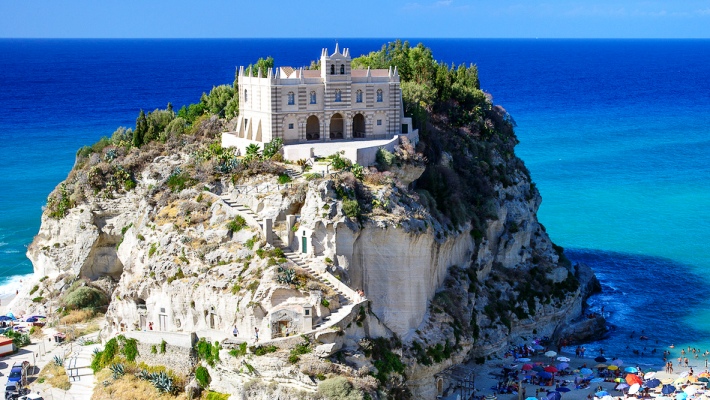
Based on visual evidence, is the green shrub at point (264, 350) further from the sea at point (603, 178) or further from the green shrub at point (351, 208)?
the sea at point (603, 178)

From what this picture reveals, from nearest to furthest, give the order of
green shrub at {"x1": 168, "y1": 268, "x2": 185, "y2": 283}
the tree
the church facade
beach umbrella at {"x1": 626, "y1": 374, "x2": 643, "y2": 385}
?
green shrub at {"x1": 168, "y1": 268, "x2": 185, "y2": 283} < beach umbrella at {"x1": 626, "y1": 374, "x2": 643, "y2": 385} < the church facade < the tree

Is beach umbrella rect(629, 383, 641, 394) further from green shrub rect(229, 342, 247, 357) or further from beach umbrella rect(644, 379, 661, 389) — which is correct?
green shrub rect(229, 342, 247, 357)

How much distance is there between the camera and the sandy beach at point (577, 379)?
55.6 meters

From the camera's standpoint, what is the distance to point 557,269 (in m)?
69.3

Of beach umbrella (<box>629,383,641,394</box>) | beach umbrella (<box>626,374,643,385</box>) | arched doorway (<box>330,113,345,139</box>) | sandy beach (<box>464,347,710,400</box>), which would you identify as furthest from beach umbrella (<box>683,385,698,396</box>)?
arched doorway (<box>330,113,345,139</box>)

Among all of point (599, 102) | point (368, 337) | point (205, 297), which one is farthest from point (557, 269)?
point (599, 102)

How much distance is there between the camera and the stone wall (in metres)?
48.1

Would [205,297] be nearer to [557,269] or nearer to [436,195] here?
[436,195]

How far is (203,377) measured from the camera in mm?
46719

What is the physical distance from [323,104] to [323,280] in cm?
1493

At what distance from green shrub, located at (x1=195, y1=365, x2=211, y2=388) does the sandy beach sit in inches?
646

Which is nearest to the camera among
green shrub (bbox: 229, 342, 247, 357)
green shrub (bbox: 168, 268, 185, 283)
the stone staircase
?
green shrub (bbox: 229, 342, 247, 357)

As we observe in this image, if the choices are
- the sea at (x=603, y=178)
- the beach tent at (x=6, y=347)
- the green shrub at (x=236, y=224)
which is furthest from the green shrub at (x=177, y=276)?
the sea at (x=603, y=178)

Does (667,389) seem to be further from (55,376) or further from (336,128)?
(55,376)
